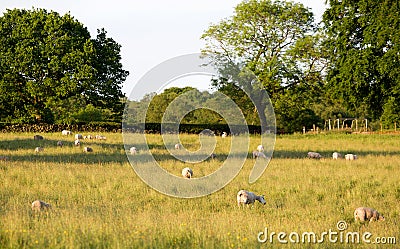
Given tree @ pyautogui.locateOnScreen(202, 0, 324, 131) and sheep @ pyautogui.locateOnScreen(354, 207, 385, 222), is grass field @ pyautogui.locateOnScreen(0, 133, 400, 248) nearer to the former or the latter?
sheep @ pyautogui.locateOnScreen(354, 207, 385, 222)

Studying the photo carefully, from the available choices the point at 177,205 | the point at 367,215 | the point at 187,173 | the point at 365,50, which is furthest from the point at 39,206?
the point at 365,50

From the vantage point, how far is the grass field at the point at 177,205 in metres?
7.69

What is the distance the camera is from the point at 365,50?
3484cm

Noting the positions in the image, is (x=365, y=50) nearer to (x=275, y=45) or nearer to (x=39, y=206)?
(x=275, y=45)

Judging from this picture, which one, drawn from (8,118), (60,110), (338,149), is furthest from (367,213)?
(60,110)

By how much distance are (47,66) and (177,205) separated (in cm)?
3498

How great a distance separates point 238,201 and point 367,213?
2.87 meters

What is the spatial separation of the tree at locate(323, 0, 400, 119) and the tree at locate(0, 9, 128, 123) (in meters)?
19.3

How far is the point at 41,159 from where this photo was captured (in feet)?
64.5

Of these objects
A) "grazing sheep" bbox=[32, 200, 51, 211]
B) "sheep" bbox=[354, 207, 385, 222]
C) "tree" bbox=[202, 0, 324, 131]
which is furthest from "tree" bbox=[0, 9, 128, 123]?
"sheep" bbox=[354, 207, 385, 222]

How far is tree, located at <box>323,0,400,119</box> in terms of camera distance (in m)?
33.4

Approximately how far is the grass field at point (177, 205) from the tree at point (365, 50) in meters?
13.8

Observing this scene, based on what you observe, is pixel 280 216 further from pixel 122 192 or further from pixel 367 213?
pixel 122 192

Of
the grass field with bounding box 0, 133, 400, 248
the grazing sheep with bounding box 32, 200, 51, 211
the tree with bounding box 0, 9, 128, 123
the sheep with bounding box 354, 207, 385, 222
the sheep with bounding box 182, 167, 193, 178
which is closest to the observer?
the grass field with bounding box 0, 133, 400, 248
